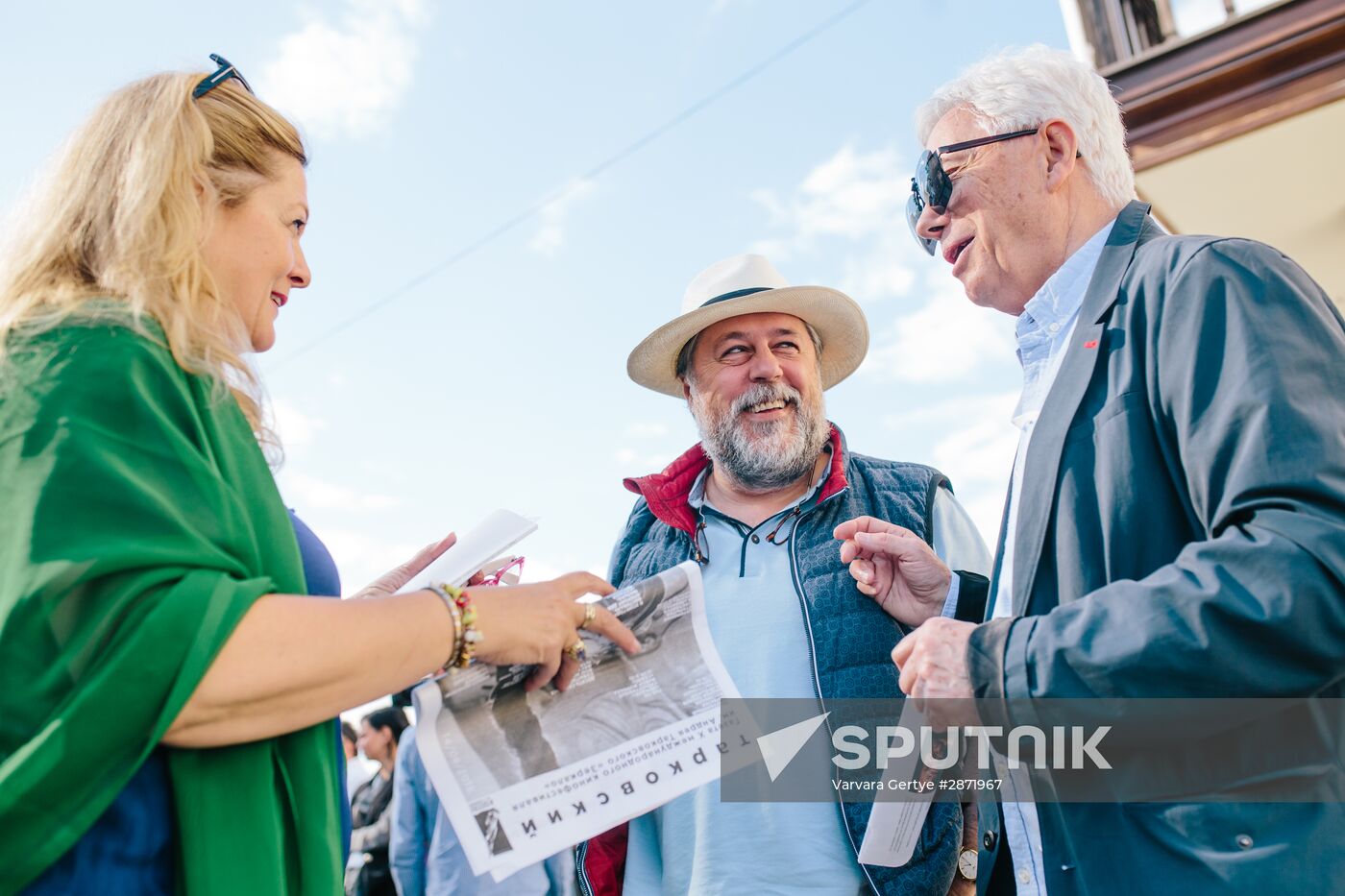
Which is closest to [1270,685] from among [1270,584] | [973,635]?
[1270,584]

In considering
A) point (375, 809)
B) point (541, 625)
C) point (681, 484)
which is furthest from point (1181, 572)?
point (375, 809)

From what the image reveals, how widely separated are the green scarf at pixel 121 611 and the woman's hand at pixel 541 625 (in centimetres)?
31

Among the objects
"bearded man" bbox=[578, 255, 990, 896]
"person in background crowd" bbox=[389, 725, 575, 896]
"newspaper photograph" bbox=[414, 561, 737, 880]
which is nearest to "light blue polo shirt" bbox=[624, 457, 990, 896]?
"bearded man" bbox=[578, 255, 990, 896]

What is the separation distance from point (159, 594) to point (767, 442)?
7.38 ft

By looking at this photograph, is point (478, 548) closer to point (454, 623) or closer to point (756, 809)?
point (454, 623)

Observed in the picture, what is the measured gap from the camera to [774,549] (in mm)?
3016

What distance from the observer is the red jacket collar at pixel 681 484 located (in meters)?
3.12

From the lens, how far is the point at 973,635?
5.39 feet

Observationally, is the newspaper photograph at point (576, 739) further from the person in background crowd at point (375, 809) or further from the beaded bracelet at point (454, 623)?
the person in background crowd at point (375, 809)

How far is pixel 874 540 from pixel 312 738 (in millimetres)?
1480

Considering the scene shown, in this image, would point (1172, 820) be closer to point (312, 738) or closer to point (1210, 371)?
point (1210, 371)

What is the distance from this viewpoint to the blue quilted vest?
2504mm

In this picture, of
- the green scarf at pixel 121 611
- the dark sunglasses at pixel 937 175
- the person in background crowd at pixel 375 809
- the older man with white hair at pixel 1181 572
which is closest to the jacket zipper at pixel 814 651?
the older man with white hair at pixel 1181 572

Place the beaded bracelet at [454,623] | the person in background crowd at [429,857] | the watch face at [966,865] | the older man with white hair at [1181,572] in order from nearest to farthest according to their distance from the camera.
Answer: the older man with white hair at [1181,572]
the beaded bracelet at [454,623]
the watch face at [966,865]
the person in background crowd at [429,857]
